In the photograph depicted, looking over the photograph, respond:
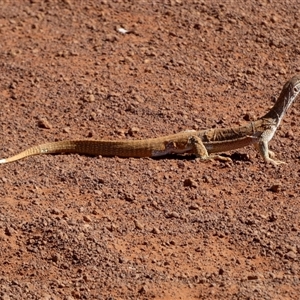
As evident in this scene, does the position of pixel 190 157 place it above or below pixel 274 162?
below

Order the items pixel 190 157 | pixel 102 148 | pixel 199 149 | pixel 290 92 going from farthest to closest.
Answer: pixel 290 92 < pixel 190 157 < pixel 199 149 < pixel 102 148

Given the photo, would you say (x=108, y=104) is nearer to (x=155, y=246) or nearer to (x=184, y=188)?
(x=184, y=188)

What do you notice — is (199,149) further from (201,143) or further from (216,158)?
(216,158)

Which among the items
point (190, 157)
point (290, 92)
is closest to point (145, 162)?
point (190, 157)

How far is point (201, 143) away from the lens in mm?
13695

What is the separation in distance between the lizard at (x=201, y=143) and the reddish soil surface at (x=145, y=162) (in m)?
0.18

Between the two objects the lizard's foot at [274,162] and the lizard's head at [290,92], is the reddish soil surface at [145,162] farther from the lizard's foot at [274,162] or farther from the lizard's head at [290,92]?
the lizard's head at [290,92]

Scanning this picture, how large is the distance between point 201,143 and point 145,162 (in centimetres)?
81

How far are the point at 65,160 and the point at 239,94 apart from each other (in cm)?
309

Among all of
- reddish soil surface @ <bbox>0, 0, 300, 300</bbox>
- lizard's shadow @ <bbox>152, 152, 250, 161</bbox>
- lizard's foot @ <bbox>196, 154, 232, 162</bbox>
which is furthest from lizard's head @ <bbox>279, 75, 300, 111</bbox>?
lizard's foot @ <bbox>196, 154, 232, 162</bbox>

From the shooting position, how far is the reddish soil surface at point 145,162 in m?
10.8

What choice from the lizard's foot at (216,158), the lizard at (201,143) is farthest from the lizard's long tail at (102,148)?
the lizard's foot at (216,158)

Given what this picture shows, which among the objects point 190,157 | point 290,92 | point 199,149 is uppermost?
point 290,92

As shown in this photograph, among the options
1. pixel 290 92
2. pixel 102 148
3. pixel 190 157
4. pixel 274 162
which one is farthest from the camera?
pixel 290 92
